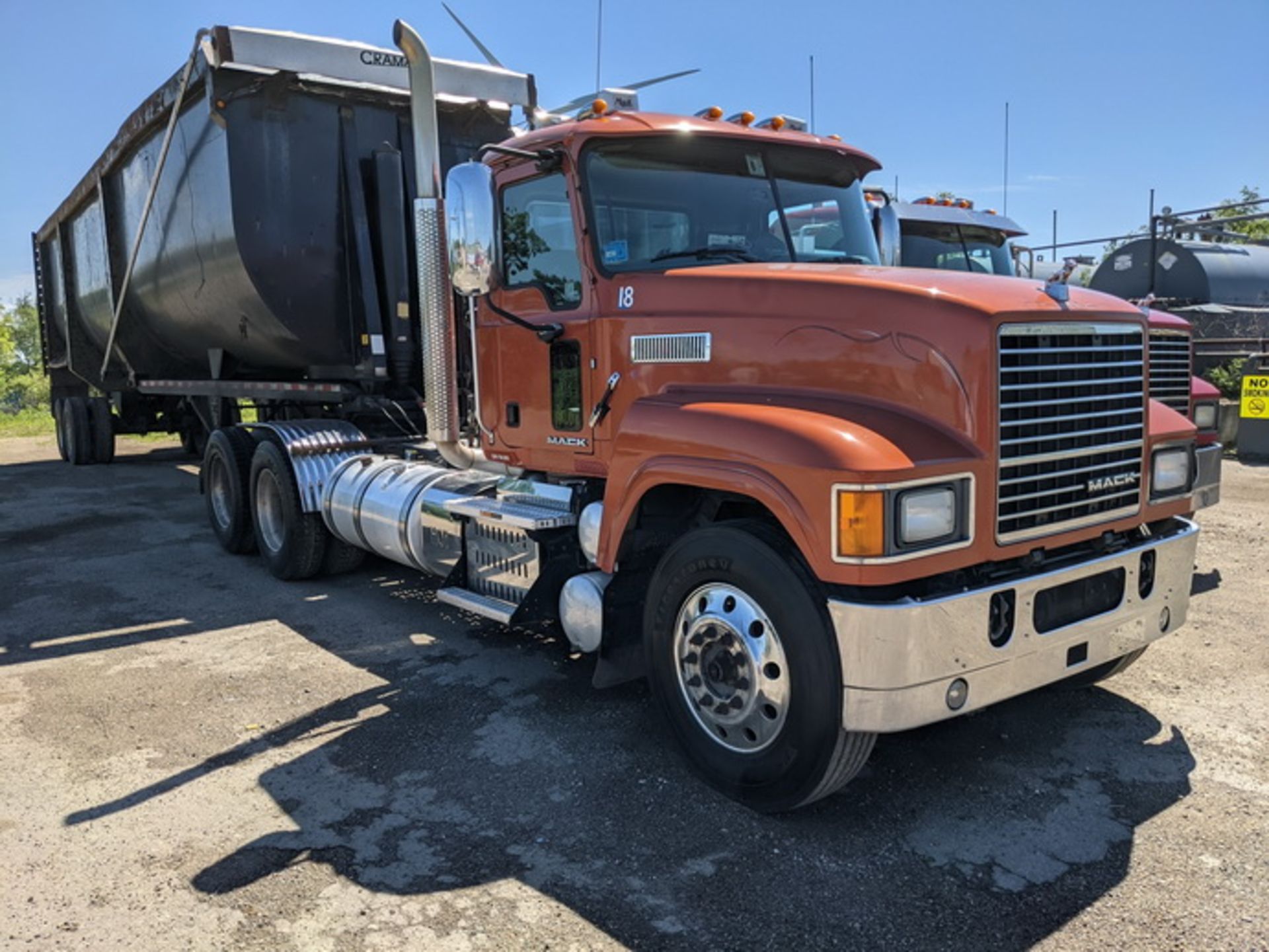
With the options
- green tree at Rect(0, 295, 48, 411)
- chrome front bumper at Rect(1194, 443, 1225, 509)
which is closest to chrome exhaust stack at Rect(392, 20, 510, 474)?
chrome front bumper at Rect(1194, 443, 1225, 509)

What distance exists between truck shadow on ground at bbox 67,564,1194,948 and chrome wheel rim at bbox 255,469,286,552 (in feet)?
10.2

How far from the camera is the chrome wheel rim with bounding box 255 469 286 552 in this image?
297 inches

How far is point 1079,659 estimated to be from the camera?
3.62m

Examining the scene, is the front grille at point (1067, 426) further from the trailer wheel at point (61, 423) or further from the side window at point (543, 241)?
the trailer wheel at point (61, 423)

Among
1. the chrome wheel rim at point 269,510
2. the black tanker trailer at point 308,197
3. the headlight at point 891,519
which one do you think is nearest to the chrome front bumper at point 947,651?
the headlight at point 891,519

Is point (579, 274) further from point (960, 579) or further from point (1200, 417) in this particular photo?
point (1200, 417)

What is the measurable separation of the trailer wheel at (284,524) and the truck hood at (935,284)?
4.24 meters

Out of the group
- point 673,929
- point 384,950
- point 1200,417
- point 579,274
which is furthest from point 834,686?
point 1200,417

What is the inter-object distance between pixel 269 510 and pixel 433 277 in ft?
10.9

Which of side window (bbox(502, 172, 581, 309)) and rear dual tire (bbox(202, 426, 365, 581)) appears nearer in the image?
side window (bbox(502, 172, 581, 309))

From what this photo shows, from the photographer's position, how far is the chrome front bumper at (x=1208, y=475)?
586cm

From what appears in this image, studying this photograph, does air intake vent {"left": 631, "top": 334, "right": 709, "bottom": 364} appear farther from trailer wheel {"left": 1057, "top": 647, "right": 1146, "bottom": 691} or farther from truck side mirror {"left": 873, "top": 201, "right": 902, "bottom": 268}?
trailer wheel {"left": 1057, "top": 647, "right": 1146, "bottom": 691}

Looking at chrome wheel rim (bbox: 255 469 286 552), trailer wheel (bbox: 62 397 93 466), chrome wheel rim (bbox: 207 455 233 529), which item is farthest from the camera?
trailer wheel (bbox: 62 397 93 466)

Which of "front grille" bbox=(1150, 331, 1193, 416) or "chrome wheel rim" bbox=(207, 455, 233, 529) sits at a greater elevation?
"front grille" bbox=(1150, 331, 1193, 416)
